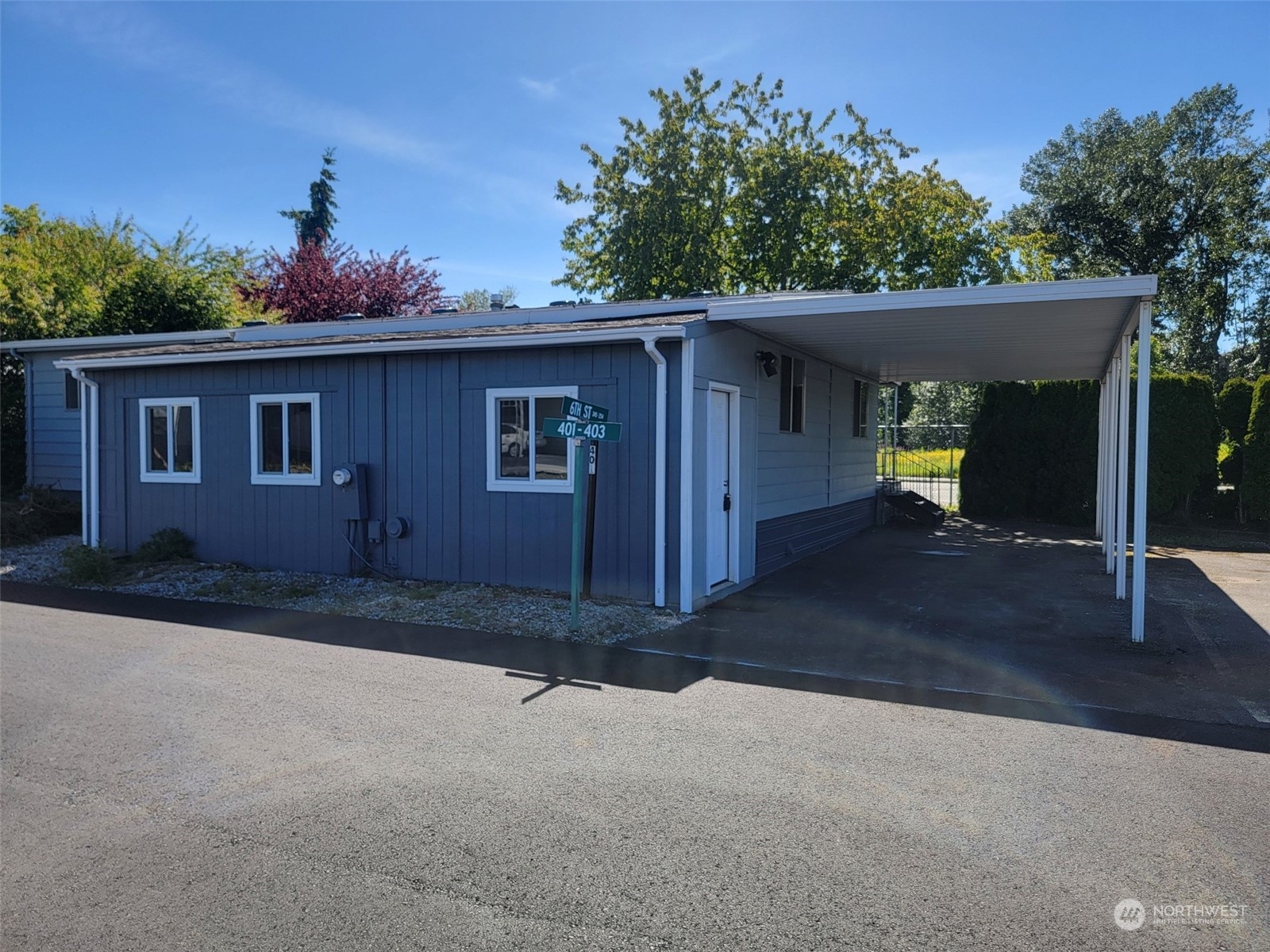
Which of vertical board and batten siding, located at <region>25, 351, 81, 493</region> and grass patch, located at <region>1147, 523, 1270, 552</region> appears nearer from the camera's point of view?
grass patch, located at <region>1147, 523, 1270, 552</region>

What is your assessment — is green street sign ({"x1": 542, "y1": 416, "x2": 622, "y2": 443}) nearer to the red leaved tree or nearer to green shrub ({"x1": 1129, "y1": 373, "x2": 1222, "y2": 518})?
green shrub ({"x1": 1129, "y1": 373, "x2": 1222, "y2": 518})

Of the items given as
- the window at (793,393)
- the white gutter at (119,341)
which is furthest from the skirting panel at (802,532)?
the white gutter at (119,341)

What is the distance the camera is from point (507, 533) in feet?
30.9

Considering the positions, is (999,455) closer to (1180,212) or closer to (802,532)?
(802,532)

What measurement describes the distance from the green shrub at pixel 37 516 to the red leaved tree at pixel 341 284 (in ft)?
38.6

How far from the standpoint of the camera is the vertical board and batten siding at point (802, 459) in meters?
9.99

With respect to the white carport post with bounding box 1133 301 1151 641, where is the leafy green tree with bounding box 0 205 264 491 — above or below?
above

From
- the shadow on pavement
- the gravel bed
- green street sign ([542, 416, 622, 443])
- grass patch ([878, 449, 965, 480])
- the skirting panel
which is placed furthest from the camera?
grass patch ([878, 449, 965, 480])

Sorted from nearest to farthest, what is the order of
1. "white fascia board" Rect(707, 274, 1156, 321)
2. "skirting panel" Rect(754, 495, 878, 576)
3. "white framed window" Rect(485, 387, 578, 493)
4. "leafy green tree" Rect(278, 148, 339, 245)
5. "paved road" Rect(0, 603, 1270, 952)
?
"paved road" Rect(0, 603, 1270, 952), "white fascia board" Rect(707, 274, 1156, 321), "white framed window" Rect(485, 387, 578, 493), "skirting panel" Rect(754, 495, 878, 576), "leafy green tree" Rect(278, 148, 339, 245)

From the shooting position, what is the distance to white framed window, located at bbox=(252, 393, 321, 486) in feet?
34.6

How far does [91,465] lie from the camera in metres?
12.1

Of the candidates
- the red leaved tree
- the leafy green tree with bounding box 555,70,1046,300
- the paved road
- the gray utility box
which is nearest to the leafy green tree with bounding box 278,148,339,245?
the red leaved tree

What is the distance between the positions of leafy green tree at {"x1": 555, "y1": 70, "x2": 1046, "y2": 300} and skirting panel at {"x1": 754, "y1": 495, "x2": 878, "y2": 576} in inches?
397

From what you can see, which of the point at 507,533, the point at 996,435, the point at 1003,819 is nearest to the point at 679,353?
the point at 507,533
